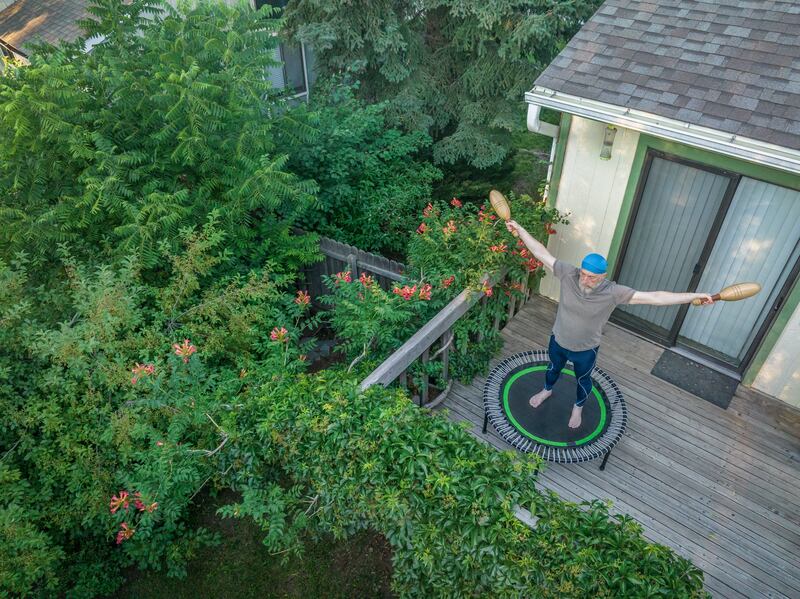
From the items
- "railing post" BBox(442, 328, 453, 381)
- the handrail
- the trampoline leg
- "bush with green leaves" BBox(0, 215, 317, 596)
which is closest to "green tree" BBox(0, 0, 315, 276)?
"bush with green leaves" BBox(0, 215, 317, 596)

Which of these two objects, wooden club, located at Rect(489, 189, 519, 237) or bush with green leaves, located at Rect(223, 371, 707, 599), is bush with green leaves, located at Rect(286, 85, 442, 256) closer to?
wooden club, located at Rect(489, 189, 519, 237)

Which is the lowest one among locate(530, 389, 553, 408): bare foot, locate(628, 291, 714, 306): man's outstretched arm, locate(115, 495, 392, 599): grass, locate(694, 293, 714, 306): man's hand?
locate(115, 495, 392, 599): grass

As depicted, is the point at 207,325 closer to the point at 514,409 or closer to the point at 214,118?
the point at 214,118

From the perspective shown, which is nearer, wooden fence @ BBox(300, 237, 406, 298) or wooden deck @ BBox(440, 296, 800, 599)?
wooden deck @ BBox(440, 296, 800, 599)

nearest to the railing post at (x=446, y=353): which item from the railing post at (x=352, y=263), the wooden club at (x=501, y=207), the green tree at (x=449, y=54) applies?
the wooden club at (x=501, y=207)

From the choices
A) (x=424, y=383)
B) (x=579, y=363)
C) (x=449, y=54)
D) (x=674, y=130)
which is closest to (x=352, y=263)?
(x=424, y=383)

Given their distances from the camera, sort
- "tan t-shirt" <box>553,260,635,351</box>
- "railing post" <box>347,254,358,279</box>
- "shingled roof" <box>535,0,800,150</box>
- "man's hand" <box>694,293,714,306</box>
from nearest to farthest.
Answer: "man's hand" <box>694,293,714,306</box>, "tan t-shirt" <box>553,260,635,351</box>, "shingled roof" <box>535,0,800,150</box>, "railing post" <box>347,254,358,279</box>

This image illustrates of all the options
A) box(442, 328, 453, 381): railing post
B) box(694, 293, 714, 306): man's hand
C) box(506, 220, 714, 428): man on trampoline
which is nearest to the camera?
box(694, 293, 714, 306): man's hand

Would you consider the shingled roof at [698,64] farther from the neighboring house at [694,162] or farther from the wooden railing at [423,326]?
the wooden railing at [423,326]
